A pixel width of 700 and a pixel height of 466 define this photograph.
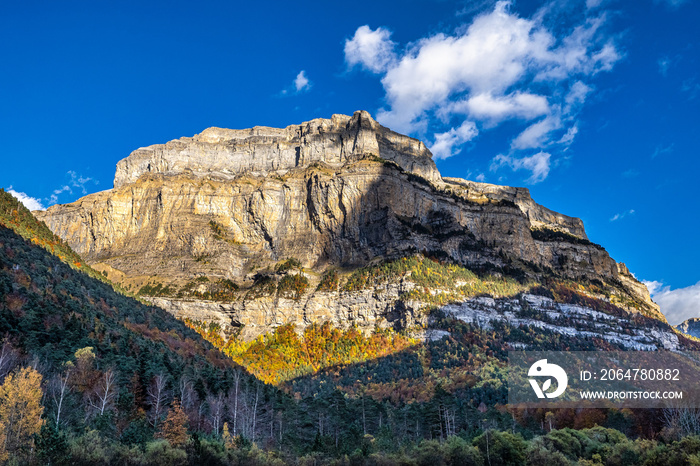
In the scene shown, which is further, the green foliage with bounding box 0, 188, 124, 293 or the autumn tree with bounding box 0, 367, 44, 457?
the green foliage with bounding box 0, 188, 124, 293

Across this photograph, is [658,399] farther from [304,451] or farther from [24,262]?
[24,262]

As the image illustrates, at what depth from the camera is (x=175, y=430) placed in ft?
150

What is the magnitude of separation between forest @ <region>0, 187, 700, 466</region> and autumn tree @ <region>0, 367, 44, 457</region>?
94 millimetres

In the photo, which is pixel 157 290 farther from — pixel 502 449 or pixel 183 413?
pixel 502 449

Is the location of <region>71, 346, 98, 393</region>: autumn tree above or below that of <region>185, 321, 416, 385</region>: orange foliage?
below

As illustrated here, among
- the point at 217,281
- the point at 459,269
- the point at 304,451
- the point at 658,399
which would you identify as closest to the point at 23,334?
the point at 304,451

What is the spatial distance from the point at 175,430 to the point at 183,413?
3.32 metres

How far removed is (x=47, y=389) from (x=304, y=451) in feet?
95.5

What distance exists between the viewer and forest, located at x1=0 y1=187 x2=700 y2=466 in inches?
1624

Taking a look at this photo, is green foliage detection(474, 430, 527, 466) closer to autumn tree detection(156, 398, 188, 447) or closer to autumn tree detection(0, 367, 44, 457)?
autumn tree detection(156, 398, 188, 447)

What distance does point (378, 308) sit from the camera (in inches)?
5925

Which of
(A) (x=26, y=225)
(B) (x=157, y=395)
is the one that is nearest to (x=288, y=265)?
(A) (x=26, y=225)

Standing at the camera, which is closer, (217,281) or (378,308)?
(378,308)

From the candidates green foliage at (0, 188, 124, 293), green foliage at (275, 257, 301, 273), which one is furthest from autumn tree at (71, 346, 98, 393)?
green foliage at (275, 257, 301, 273)
